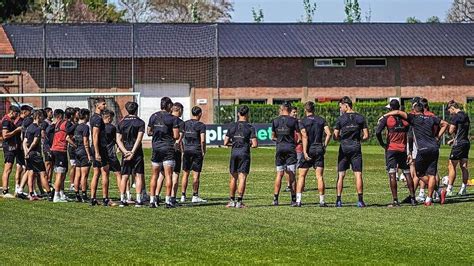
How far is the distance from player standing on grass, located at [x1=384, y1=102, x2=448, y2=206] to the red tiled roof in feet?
133

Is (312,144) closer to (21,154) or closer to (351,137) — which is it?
(351,137)

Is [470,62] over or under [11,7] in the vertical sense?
under

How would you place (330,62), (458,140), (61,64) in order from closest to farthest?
(458,140) < (61,64) < (330,62)

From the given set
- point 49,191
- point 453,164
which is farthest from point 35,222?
point 453,164

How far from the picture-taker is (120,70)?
60.2 m

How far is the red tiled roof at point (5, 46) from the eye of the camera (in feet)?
194

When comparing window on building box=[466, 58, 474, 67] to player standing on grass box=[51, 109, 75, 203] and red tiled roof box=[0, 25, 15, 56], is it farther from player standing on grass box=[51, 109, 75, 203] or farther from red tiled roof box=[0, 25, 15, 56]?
player standing on grass box=[51, 109, 75, 203]

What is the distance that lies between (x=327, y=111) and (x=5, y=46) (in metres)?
17.7

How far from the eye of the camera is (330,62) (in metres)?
64.4

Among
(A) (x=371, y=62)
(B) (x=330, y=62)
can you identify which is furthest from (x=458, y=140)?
(A) (x=371, y=62)

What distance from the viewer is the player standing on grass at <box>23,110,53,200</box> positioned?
77.5ft

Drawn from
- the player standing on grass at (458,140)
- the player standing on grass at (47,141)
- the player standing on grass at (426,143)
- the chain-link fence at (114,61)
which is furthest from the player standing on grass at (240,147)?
the chain-link fence at (114,61)

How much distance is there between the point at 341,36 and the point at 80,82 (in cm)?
1655

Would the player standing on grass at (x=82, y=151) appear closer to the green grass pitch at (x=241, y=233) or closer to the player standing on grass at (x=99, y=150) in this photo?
the player standing on grass at (x=99, y=150)
